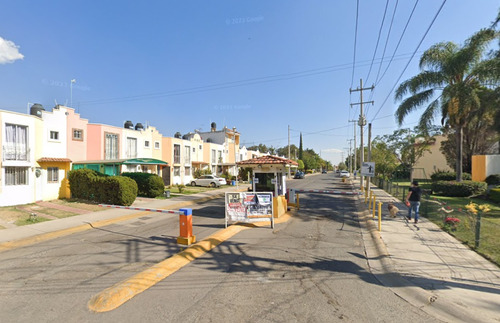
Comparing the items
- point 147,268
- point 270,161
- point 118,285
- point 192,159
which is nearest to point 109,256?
point 147,268

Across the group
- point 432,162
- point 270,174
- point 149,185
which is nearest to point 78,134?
point 149,185

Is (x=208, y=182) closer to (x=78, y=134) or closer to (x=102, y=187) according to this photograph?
(x=78, y=134)

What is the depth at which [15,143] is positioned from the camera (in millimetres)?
13820

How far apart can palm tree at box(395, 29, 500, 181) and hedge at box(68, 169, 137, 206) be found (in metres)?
20.0

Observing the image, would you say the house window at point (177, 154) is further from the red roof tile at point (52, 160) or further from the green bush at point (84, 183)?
the green bush at point (84, 183)

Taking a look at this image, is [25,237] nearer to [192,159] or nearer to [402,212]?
[402,212]

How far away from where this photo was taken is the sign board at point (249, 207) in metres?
9.29

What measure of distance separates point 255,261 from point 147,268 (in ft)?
8.24

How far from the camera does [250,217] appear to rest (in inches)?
367

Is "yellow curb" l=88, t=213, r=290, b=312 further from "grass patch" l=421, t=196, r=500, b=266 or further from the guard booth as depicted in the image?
"grass patch" l=421, t=196, r=500, b=266

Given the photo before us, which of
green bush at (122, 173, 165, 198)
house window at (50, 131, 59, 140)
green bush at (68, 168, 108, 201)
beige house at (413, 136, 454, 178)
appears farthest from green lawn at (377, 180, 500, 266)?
beige house at (413, 136, 454, 178)

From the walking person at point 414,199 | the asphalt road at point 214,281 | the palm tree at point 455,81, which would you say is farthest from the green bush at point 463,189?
the asphalt road at point 214,281

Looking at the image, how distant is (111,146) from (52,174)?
17.7 ft

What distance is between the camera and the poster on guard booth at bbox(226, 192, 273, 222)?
930cm
